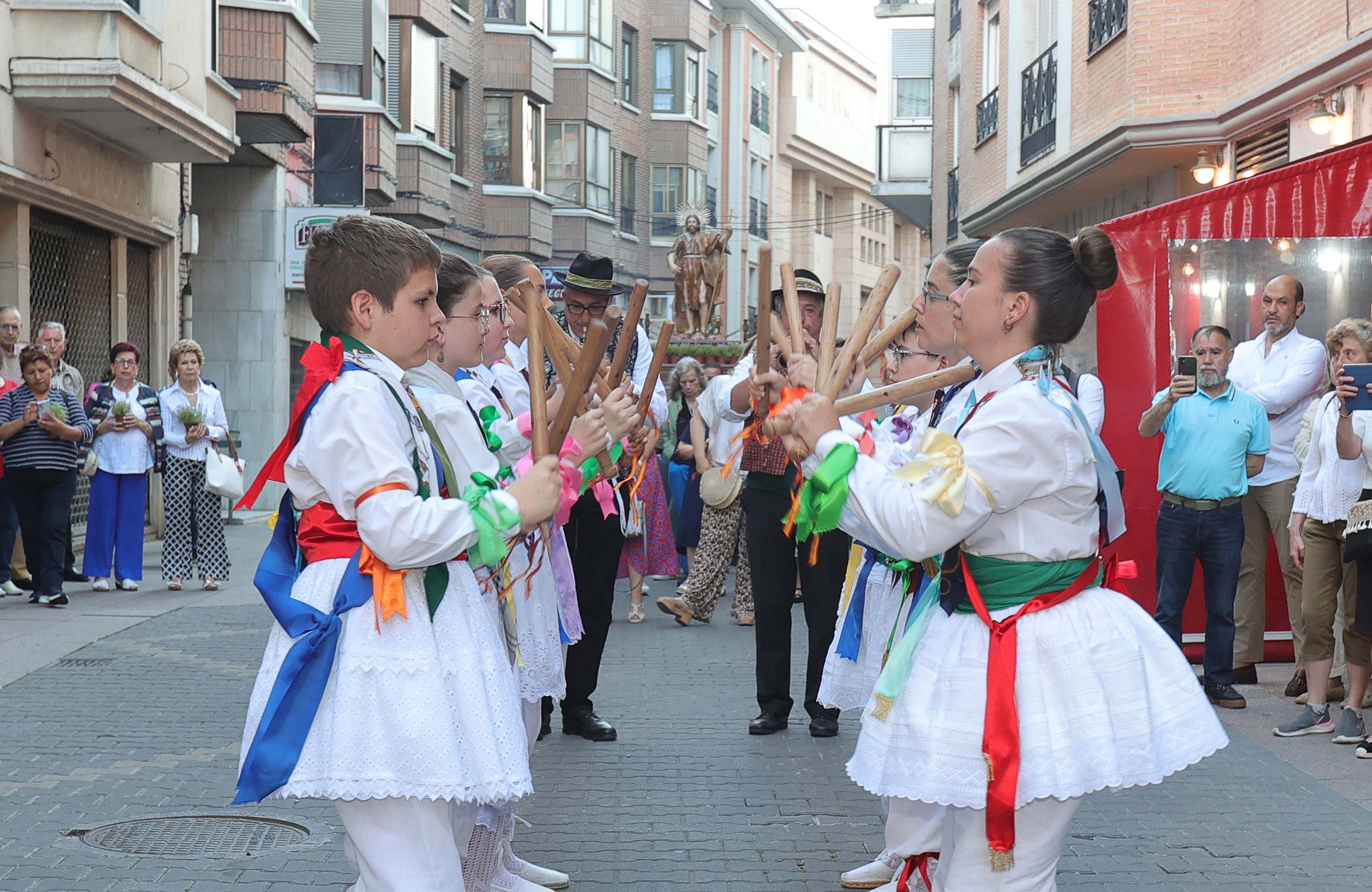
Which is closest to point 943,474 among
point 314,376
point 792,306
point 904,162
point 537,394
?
point 792,306

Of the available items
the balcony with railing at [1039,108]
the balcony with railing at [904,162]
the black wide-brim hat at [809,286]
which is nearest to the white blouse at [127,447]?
the black wide-brim hat at [809,286]

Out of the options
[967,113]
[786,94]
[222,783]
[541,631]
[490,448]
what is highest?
[786,94]

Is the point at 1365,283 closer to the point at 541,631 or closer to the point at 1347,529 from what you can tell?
the point at 1347,529

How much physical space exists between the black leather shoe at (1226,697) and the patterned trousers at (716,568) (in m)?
3.93

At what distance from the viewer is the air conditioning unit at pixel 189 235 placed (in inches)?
770

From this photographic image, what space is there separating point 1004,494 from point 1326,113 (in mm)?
9750

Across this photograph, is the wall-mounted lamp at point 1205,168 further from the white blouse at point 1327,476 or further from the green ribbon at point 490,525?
the green ribbon at point 490,525

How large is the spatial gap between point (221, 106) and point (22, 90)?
4.09 metres

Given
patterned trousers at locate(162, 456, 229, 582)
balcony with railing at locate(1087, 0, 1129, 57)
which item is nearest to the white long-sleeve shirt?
balcony with railing at locate(1087, 0, 1129, 57)

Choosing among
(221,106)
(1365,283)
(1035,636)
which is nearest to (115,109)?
(221,106)

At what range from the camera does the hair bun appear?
11.8 feet

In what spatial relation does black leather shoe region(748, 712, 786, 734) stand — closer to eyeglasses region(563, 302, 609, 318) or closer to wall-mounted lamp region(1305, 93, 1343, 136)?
eyeglasses region(563, 302, 609, 318)

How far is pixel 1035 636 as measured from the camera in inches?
133

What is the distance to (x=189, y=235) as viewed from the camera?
1964 cm
